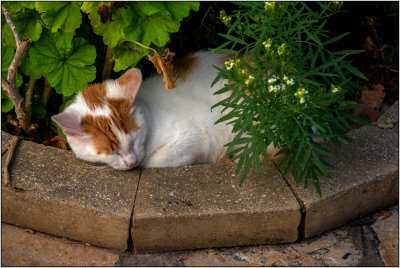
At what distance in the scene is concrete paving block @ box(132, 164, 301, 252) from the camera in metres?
2.38

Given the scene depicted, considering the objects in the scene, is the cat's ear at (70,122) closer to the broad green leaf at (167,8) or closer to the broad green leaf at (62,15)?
the broad green leaf at (62,15)

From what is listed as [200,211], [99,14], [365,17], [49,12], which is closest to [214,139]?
[200,211]

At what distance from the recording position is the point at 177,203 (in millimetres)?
2420

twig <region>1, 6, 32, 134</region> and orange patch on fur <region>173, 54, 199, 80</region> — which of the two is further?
orange patch on fur <region>173, 54, 199, 80</region>

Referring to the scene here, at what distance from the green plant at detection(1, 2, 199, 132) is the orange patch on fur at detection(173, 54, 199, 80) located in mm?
313

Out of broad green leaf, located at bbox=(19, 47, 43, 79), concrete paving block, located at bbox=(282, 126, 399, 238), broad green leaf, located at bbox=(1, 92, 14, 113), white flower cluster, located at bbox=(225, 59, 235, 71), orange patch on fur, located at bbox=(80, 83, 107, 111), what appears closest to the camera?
white flower cluster, located at bbox=(225, 59, 235, 71)

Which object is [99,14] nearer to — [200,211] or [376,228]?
[200,211]

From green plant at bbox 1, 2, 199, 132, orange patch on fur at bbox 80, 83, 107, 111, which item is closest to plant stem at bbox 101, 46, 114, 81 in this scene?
green plant at bbox 1, 2, 199, 132

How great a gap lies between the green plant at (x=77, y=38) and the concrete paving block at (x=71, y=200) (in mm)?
471

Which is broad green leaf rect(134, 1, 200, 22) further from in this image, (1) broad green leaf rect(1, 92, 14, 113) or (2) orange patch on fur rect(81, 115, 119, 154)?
(1) broad green leaf rect(1, 92, 14, 113)

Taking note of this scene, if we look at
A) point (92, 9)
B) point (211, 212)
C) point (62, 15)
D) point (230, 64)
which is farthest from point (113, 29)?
point (211, 212)

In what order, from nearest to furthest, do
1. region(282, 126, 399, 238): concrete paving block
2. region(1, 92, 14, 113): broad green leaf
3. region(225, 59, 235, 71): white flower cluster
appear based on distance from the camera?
region(225, 59, 235, 71): white flower cluster, region(282, 126, 399, 238): concrete paving block, region(1, 92, 14, 113): broad green leaf

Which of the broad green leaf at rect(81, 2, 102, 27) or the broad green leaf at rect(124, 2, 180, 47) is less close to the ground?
the broad green leaf at rect(81, 2, 102, 27)

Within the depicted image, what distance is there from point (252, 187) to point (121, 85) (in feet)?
3.07
